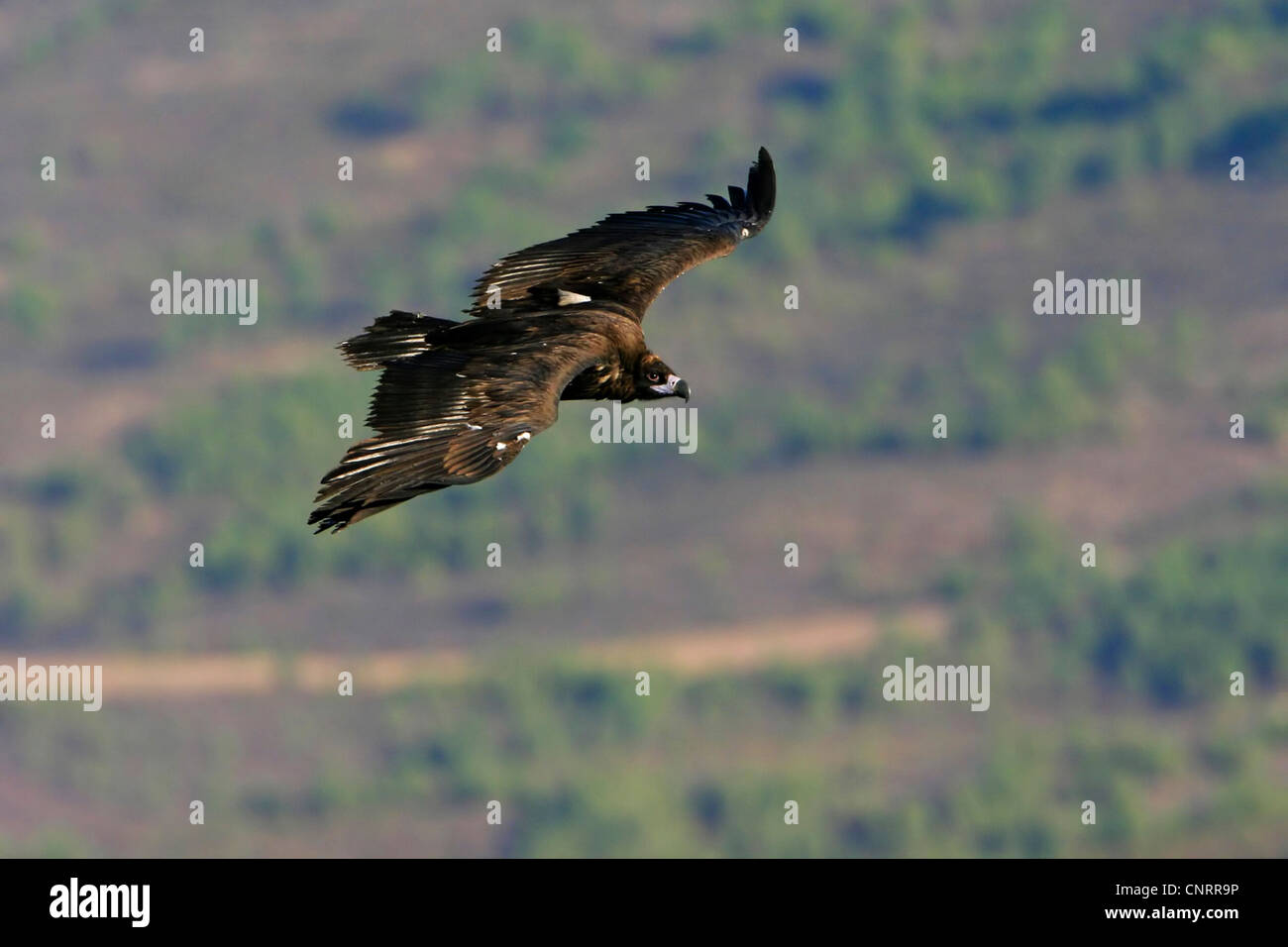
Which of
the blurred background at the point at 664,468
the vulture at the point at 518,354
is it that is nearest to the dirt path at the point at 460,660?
the blurred background at the point at 664,468

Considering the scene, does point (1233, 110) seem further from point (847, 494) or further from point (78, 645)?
point (78, 645)

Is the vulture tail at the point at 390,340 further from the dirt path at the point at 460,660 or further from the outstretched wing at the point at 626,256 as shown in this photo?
the dirt path at the point at 460,660

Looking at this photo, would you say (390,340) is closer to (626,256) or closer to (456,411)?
(456,411)

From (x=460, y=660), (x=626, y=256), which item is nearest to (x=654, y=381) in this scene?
(x=626, y=256)

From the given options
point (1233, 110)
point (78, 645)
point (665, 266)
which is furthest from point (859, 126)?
point (665, 266)

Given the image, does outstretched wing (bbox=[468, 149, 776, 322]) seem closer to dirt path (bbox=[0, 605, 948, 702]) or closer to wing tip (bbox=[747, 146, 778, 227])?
wing tip (bbox=[747, 146, 778, 227])

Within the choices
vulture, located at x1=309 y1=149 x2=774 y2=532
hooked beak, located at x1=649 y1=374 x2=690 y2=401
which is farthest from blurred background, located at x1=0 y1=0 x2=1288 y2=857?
hooked beak, located at x1=649 y1=374 x2=690 y2=401
